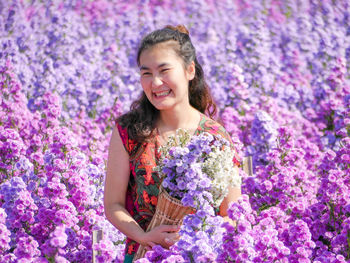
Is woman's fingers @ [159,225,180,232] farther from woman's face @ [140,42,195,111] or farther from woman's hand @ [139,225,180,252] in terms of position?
woman's face @ [140,42,195,111]

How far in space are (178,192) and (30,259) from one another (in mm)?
726

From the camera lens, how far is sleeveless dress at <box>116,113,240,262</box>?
2473 millimetres

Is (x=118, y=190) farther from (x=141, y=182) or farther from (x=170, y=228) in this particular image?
(x=170, y=228)

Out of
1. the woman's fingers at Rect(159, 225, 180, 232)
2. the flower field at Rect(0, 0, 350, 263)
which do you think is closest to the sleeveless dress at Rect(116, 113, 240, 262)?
the flower field at Rect(0, 0, 350, 263)

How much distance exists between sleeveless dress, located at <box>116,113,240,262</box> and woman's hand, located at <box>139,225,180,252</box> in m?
0.26

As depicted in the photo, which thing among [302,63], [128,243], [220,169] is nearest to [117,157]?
[128,243]

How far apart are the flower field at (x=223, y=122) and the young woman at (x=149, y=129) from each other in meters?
0.19

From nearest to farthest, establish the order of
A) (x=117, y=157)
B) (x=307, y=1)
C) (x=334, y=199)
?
(x=117, y=157) < (x=334, y=199) < (x=307, y=1)

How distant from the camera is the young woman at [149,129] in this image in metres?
2.42

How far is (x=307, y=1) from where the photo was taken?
33.6 feet

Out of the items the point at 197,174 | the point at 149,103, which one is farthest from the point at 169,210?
the point at 149,103

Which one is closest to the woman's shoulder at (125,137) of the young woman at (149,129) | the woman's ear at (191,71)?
the young woman at (149,129)

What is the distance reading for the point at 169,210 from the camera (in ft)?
6.98

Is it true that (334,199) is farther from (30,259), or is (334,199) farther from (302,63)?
(302,63)
